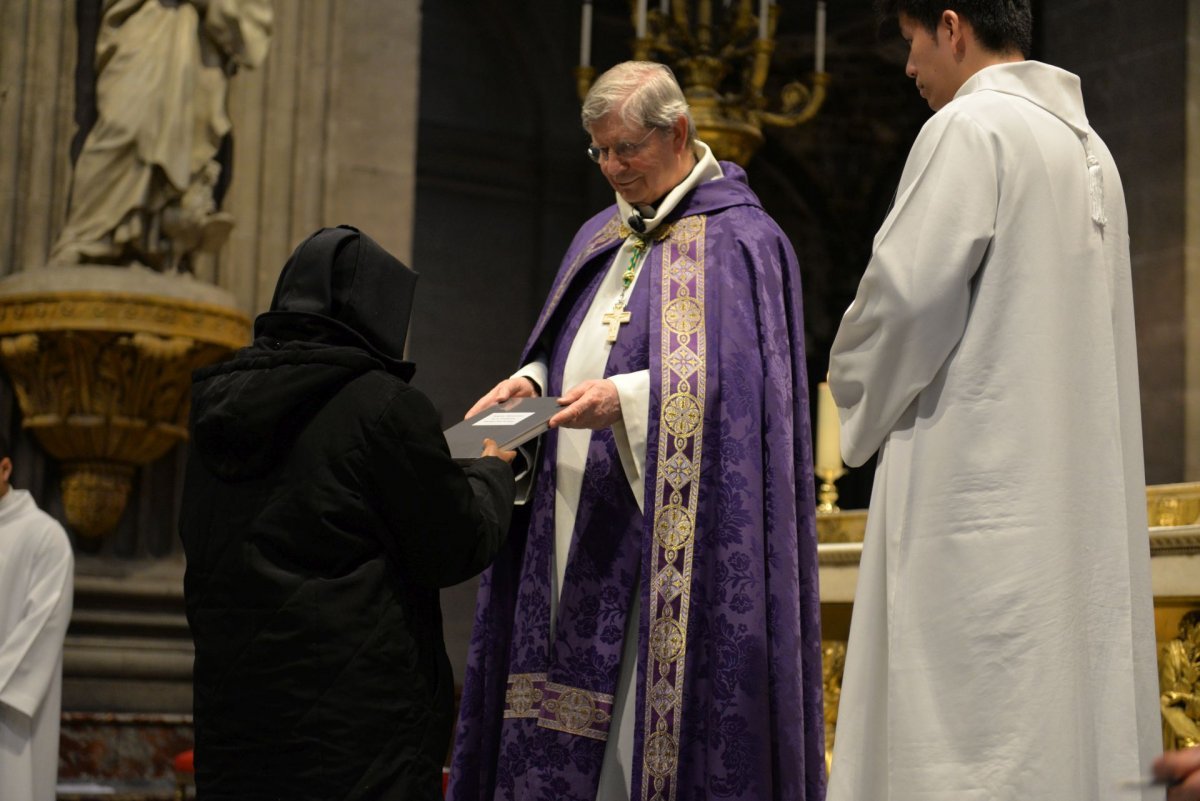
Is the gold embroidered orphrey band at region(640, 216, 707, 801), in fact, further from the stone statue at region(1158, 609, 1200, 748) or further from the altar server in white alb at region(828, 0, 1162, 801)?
the stone statue at region(1158, 609, 1200, 748)

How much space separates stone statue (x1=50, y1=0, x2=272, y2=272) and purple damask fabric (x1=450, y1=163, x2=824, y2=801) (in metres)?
2.86

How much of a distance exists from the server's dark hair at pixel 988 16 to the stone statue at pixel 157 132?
156 inches

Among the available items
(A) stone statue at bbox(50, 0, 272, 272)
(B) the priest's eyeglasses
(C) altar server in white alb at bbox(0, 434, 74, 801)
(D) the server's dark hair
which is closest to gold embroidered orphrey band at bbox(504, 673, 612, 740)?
(B) the priest's eyeglasses

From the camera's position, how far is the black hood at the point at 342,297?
9.59ft

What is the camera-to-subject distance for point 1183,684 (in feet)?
15.3

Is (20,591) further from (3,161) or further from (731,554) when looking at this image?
(731,554)

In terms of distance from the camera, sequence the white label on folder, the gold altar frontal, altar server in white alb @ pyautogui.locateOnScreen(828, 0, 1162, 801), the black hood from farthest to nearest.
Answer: the gold altar frontal
the white label on folder
the black hood
altar server in white alb @ pyautogui.locateOnScreen(828, 0, 1162, 801)

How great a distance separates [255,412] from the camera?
2795 mm

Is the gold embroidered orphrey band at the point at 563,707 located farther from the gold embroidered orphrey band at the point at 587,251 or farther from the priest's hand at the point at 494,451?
the gold embroidered orphrey band at the point at 587,251

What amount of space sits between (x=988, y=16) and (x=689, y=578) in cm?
134

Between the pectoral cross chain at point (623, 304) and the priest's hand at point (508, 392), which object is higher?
the pectoral cross chain at point (623, 304)

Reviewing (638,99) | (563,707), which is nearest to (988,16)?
(638,99)

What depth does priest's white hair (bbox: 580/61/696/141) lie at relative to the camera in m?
3.84

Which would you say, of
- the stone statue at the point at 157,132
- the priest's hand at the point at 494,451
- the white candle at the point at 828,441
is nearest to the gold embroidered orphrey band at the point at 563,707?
the priest's hand at the point at 494,451
